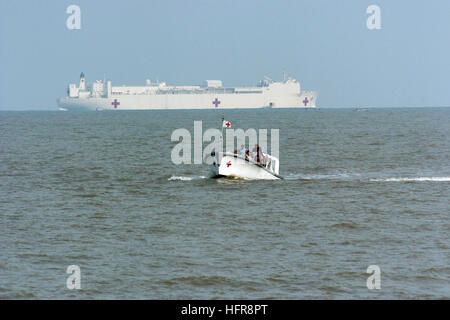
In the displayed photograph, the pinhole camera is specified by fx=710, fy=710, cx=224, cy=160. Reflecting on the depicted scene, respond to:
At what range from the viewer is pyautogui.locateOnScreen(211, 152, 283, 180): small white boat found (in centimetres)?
3297

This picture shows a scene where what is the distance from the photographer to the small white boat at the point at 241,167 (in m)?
33.0

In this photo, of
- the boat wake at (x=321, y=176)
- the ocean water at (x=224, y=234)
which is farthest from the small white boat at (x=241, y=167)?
the boat wake at (x=321, y=176)

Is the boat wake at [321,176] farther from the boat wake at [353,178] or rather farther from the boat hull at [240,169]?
the boat hull at [240,169]

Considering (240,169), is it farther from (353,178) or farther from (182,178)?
(353,178)

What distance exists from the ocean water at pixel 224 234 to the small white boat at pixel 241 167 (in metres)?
0.58

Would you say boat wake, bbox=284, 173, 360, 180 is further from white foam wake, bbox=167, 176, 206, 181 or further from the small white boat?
white foam wake, bbox=167, 176, 206, 181

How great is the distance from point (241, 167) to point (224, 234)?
12.3 metres

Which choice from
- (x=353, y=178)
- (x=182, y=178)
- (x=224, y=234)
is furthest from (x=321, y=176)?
(x=224, y=234)

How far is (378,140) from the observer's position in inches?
2640

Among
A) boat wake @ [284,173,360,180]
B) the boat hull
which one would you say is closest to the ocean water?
boat wake @ [284,173,360,180]
